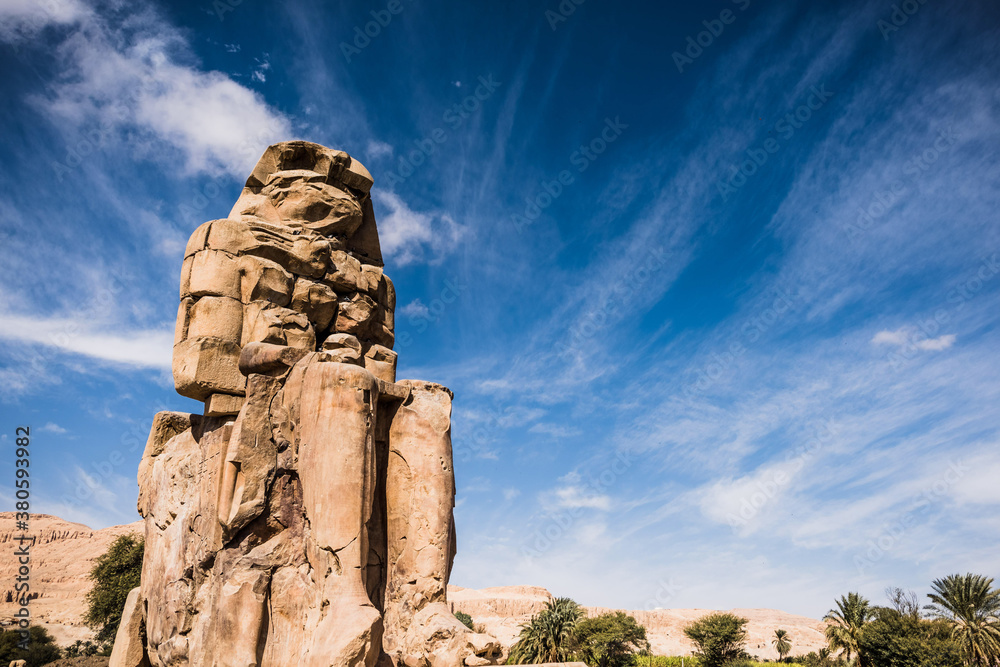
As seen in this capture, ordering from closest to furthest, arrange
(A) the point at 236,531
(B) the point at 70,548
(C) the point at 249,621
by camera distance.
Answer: (C) the point at 249,621 → (A) the point at 236,531 → (B) the point at 70,548

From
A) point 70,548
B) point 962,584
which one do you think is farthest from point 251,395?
point 70,548

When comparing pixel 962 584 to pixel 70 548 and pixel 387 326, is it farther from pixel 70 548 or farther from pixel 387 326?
pixel 70 548

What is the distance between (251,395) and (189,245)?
196cm

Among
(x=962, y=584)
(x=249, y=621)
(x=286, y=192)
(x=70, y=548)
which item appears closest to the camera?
(x=249, y=621)

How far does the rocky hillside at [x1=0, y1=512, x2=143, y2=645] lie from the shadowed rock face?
33.1m

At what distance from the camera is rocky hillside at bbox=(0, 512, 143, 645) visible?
39469mm

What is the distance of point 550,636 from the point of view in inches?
1242

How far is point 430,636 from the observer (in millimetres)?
5312

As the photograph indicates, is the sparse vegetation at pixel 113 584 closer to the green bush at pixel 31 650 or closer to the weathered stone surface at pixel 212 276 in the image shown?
the green bush at pixel 31 650

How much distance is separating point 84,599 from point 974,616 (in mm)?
45630

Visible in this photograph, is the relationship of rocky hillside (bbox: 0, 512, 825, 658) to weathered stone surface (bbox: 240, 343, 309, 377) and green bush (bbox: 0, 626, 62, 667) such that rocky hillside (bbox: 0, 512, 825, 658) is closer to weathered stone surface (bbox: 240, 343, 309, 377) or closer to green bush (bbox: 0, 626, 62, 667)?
green bush (bbox: 0, 626, 62, 667)

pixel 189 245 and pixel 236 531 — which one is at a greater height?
pixel 189 245

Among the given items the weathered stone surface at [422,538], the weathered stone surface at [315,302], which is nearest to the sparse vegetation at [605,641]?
the weathered stone surface at [422,538]

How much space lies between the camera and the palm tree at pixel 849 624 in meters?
33.4
